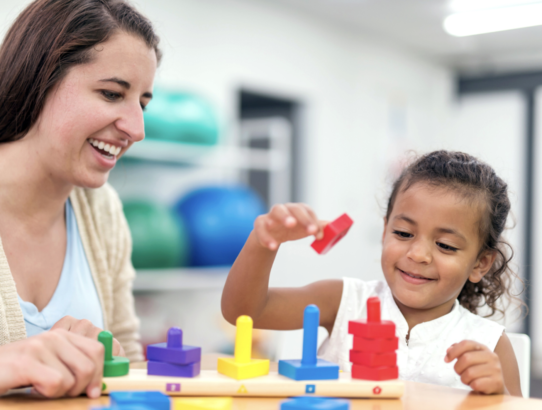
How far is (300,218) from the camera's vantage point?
0.74m

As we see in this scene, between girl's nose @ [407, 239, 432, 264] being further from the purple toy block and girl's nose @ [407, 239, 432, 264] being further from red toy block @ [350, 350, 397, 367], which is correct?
the purple toy block

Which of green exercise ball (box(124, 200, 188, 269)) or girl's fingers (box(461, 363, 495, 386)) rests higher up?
green exercise ball (box(124, 200, 188, 269))

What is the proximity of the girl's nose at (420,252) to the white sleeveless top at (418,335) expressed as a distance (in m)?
0.14

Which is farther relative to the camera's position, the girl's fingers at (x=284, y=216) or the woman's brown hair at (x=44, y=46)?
the woman's brown hair at (x=44, y=46)

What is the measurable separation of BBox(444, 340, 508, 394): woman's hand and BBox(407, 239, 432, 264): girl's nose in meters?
0.23

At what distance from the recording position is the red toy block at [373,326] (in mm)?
697

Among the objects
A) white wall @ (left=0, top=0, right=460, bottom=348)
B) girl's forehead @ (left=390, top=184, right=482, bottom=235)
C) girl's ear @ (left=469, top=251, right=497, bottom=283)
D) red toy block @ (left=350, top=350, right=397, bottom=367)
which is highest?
white wall @ (left=0, top=0, right=460, bottom=348)

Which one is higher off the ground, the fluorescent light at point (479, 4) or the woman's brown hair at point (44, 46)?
the fluorescent light at point (479, 4)

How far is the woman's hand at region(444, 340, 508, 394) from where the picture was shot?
2.43 feet

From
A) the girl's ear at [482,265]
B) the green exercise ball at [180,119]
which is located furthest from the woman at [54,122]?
the green exercise ball at [180,119]

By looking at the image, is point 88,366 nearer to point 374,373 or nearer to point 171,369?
point 171,369

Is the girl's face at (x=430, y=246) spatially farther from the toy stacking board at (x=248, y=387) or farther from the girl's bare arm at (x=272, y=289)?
the toy stacking board at (x=248, y=387)

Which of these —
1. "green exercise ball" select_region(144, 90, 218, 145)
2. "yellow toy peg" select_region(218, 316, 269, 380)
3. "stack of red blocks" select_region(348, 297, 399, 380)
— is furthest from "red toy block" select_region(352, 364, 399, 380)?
"green exercise ball" select_region(144, 90, 218, 145)

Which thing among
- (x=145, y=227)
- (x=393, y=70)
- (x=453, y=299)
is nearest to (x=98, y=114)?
(x=453, y=299)
